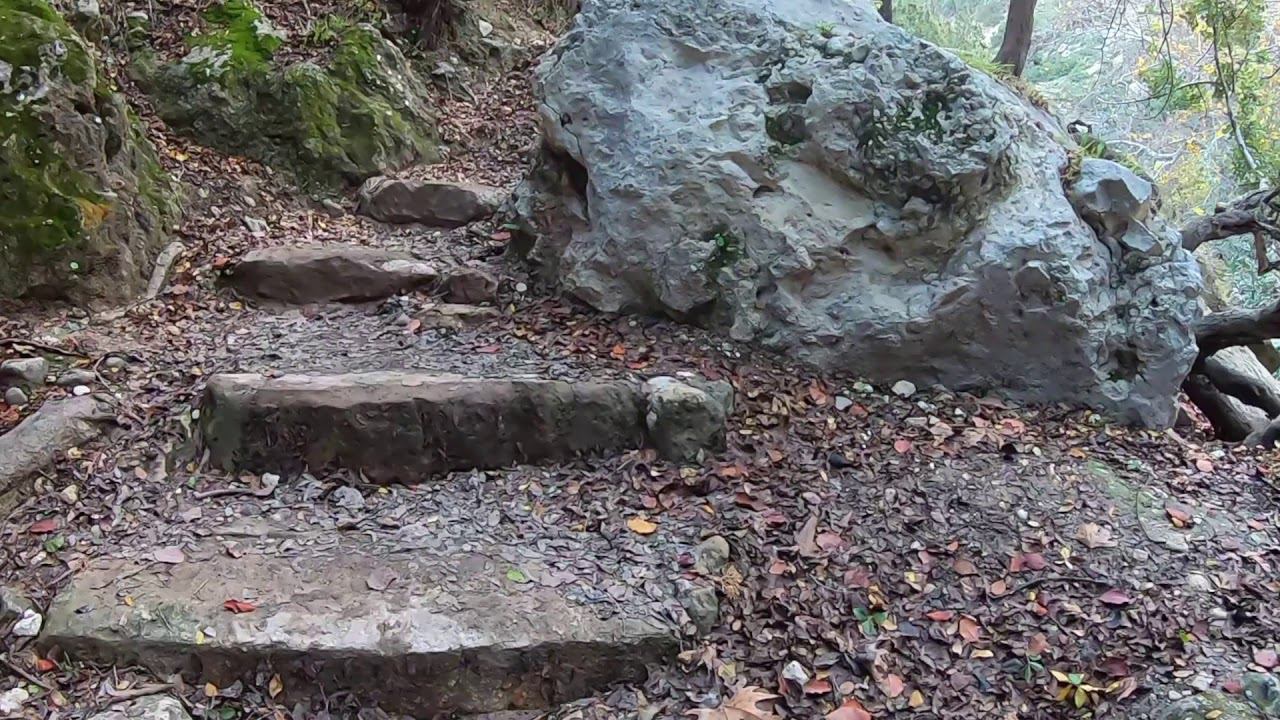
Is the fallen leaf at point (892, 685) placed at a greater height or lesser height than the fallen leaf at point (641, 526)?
lesser

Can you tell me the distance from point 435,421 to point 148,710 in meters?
1.24

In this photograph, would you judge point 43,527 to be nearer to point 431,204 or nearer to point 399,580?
point 399,580

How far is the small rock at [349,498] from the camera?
10.1 ft

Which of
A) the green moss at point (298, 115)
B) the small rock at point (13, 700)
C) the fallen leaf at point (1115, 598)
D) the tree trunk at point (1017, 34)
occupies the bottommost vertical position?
the small rock at point (13, 700)

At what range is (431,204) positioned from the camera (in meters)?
5.14

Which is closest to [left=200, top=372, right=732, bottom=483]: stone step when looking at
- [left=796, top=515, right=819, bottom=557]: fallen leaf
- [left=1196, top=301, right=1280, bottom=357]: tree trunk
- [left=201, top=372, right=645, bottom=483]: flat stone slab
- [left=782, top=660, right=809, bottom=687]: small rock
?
[left=201, top=372, right=645, bottom=483]: flat stone slab

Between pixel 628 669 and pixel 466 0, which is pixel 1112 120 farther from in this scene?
pixel 628 669

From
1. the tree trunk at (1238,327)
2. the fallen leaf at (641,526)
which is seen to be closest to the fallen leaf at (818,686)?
the fallen leaf at (641,526)

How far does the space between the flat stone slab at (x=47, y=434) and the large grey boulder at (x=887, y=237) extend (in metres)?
2.08

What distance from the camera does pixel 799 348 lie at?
3.75 metres

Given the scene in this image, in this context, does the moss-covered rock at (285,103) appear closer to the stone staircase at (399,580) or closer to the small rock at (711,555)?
the stone staircase at (399,580)

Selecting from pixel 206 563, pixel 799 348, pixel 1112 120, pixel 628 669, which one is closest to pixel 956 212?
pixel 799 348

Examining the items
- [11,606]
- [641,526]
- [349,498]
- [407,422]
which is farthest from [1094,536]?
[11,606]

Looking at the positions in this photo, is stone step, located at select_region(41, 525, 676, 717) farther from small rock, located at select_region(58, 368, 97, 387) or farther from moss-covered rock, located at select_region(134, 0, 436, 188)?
moss-covered rock, located at select_region(134, 0, 436, 188)
